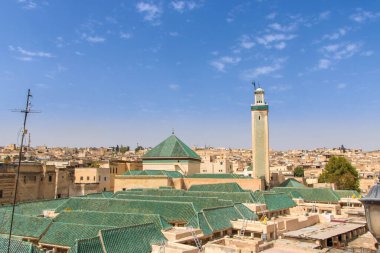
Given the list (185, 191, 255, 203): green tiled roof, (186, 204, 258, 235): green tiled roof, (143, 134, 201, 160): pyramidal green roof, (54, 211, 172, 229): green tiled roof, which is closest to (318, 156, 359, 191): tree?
(143, 134, 201, 160): pyramidal green roof

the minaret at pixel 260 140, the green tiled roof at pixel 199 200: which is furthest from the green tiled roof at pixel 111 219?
the minaret at pixel 260 140

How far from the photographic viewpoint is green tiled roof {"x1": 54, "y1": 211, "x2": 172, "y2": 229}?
1703cm

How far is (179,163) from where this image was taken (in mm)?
34094

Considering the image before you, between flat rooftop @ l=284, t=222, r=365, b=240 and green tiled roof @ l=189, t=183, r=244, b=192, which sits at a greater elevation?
green tiled roof @ l=189, t=183, r=244, b=192

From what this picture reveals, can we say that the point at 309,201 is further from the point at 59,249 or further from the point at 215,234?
the point at 59,249

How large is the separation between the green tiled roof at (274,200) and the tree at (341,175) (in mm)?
15407

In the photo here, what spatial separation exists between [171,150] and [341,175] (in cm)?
1950

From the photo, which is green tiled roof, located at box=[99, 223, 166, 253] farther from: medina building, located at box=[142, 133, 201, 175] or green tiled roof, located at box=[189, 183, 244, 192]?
medina building, located at box=[142, 133, 201, 175]

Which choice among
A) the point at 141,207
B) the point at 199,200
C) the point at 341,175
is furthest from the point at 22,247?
the point at 341,175

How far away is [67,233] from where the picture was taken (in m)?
15.9

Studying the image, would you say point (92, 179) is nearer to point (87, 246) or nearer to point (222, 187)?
point (222, 187)

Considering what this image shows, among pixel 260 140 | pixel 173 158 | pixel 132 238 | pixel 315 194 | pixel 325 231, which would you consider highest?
pixel 260 140

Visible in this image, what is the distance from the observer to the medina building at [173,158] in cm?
3403

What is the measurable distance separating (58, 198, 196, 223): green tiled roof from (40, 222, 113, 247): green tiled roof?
4399mm
